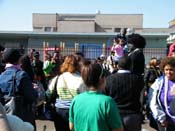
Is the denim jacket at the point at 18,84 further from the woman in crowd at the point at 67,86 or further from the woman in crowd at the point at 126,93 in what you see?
the woman in crowd at the point at 126,93

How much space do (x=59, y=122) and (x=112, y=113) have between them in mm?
2655

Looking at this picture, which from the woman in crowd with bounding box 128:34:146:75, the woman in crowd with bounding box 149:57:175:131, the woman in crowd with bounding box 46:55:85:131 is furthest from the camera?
the woman in crowd with bounding box 128:34:146:75

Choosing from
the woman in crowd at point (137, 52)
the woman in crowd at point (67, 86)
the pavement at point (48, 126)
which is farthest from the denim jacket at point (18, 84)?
the pavement at point (48, 126)

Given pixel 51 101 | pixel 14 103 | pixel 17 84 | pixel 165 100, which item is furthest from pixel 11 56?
pixel 165 100

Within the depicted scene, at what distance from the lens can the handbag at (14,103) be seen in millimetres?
6094

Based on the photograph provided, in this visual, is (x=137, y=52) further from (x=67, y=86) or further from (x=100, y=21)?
(x=100, y=21)

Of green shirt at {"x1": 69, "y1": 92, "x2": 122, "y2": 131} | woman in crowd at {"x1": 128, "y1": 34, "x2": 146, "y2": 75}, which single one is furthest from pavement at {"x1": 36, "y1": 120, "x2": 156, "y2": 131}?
green shirt at {"x1": 69, "y1": 92, "x2": 122, "y2": 131}

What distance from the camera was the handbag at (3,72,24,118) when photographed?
6094mm

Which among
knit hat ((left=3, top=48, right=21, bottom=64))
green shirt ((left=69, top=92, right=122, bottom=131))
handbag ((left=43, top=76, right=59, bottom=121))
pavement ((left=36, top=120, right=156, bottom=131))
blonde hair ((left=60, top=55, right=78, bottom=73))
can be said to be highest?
knit hat ((left=3, top=48, right=21, bottom=64))

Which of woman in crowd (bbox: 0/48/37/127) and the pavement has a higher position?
woman in crowd (bbox: 0/48/37/127)

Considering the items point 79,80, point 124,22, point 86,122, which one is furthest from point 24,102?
point 124,22

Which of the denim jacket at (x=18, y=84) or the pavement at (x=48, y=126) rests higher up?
the denim jacket at (x=18, y=84)

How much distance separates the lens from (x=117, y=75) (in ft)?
20.5

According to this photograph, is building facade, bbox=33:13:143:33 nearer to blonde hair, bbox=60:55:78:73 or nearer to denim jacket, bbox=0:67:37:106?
blonde hair, bbox=60:55:78:73
